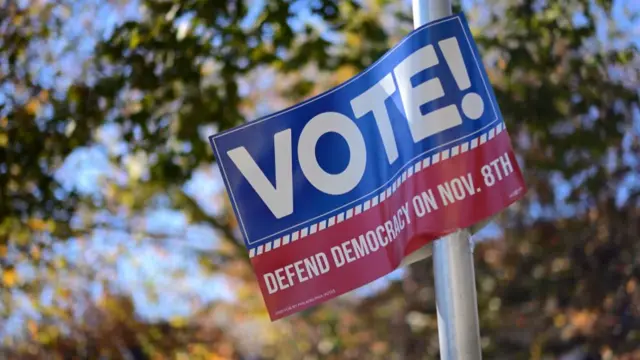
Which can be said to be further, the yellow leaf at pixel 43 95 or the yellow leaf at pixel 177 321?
the yellow leaf at pixel 177 321

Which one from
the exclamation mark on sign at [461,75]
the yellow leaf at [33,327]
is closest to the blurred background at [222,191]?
the yellow leaf at [33,327]

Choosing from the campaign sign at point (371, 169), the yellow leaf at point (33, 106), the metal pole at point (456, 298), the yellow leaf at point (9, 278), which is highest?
the yellow leaf at point (33, 106)

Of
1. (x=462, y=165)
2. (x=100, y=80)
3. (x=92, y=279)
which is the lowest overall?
(x=92, y=279)

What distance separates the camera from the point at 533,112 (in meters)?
7.12

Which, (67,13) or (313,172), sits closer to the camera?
(313,172)

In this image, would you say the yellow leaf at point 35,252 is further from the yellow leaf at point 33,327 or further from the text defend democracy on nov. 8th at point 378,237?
the text defend democracy on nov. 8th at point 378,237

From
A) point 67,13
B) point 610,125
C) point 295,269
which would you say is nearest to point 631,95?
point 610,125

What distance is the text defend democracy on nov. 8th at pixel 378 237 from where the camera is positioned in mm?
2502

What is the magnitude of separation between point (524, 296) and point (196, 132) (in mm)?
5069

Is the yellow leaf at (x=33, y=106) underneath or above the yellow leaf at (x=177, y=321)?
above

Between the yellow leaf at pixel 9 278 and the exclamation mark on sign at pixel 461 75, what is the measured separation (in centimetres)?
662

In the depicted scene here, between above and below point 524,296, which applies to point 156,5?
above

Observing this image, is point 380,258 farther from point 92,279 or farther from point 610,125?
point 92,279

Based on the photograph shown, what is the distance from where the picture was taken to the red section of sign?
249 cm
